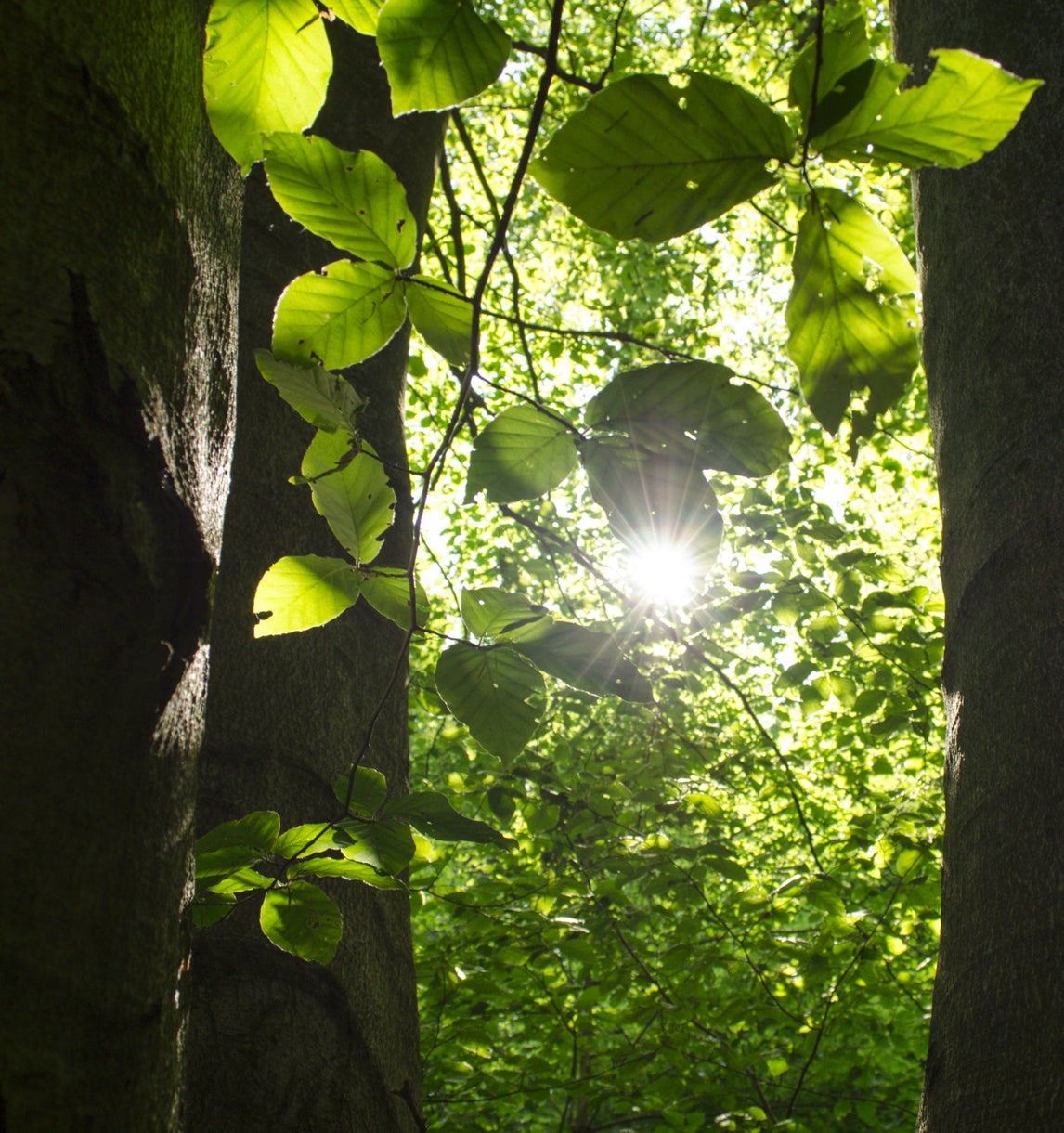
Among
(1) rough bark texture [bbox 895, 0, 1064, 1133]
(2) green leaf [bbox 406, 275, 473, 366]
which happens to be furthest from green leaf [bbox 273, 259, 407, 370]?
(1) rough bark texture [bbox 895, 0, 1064, 1133]

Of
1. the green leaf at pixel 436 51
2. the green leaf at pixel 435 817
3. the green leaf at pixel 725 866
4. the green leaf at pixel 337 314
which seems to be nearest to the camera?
the green leaf at pixel 436 51

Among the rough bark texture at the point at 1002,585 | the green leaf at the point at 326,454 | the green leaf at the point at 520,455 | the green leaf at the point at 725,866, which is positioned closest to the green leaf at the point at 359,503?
the green leaf at the point at 326,454

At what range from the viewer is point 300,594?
935 mm

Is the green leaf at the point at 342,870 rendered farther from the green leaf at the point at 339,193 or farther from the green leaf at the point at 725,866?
the green leaf at the point at 725,866

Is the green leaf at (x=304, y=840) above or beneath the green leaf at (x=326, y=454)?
beneath

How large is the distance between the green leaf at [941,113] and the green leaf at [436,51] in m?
0.31

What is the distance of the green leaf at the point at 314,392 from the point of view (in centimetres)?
79

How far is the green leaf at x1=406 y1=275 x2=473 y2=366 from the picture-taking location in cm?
80

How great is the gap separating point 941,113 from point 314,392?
0.59m

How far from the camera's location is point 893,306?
25.2 inches

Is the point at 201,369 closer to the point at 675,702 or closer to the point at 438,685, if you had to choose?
the point at 438,685

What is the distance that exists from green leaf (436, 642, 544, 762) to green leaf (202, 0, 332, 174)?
1.86 ft

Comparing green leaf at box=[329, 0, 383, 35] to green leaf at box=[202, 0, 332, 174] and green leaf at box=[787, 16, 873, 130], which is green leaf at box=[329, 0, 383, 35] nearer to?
green leaf at box=[202, 0, 332, 174]

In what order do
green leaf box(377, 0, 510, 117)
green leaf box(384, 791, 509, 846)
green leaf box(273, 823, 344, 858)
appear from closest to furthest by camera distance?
green leaf box(377, 0, 510, 117) → green leaf box(273, 823, 344, 858) → green leaf box(384, 791, 509, 846)
